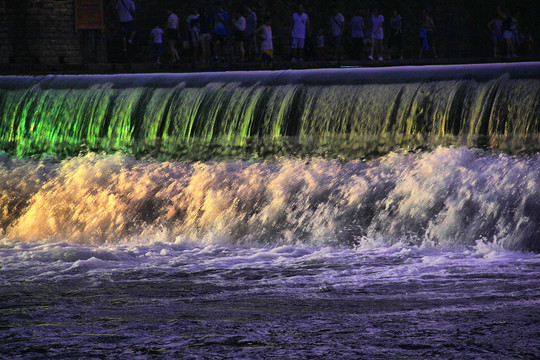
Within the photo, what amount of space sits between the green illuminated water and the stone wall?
1072 cm

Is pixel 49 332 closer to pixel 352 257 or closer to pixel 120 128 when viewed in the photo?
pixel 352 257

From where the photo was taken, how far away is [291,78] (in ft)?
42.8

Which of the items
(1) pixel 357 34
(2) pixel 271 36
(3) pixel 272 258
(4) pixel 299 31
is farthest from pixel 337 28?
(3) pixel 272 258

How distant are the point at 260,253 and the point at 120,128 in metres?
4.74

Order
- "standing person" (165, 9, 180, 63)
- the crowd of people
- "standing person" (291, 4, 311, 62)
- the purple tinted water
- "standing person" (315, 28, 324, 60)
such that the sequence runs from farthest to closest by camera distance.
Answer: "standing person" (315, 28, 324, 60)
"standing person" (165, 9, 180, 63)
the crowd of people
"standing person" (291, 4, 311, 62)
the purple tinted water

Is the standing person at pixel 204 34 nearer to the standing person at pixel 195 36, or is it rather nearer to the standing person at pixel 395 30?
the standing person at pixel 195 36

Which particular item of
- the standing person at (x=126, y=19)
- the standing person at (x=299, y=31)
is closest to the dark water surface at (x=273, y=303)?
the standing person at (x=299, y=31)

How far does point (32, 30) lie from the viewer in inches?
1020

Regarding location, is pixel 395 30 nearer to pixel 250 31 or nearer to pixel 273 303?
pixel 250 31

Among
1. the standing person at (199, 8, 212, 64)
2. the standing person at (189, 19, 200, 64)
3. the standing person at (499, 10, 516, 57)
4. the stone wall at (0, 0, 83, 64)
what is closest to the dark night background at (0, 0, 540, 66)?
the stone wall at (0, 0, 83, 64)

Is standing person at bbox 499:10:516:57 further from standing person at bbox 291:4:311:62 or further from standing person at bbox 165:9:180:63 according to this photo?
standing person at bbox 165:9:180:63

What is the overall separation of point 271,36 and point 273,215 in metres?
12.6

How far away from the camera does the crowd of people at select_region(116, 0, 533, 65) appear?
871 inches

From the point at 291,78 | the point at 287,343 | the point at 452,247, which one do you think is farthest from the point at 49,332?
the point at 291,78
